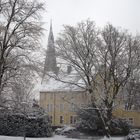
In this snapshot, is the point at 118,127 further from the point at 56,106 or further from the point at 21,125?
the point at 56,106

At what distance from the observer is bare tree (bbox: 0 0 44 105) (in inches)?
1021

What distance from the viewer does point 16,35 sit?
87.5ft

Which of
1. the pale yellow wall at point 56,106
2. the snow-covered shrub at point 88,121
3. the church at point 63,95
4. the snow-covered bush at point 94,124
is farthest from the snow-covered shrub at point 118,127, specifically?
the pale yellow wall at point 56,106

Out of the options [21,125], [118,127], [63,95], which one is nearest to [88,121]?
[118,127]

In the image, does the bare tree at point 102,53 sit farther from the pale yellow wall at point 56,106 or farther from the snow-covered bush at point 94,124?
the pale yellow wall at point 56,106

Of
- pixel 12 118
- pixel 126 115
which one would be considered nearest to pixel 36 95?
pixel 126 115

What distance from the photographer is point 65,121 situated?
68250 millimetres

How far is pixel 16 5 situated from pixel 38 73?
17.8 feet

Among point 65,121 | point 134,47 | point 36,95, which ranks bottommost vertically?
point 65,121

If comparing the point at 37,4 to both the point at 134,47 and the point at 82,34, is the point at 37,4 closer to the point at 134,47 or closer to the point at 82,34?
the point at 82,34

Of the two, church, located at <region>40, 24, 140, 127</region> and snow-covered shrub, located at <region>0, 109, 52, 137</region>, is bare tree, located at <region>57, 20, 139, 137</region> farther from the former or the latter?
snow-covered shrub, located at <region>0, 109, 52, 137</region>

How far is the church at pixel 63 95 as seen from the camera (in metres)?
43.2

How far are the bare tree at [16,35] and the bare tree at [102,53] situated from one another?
15.9 meters

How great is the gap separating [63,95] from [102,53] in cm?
1070
